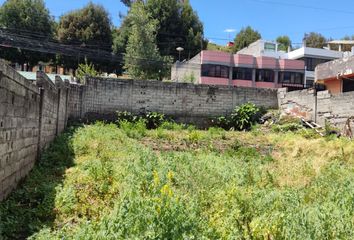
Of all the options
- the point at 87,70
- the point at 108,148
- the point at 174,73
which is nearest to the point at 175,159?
the point at 108,148

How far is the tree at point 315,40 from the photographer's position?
52750 millimetres

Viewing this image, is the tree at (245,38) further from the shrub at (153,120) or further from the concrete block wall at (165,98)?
the shrub at (153,120)

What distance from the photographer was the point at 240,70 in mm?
33062

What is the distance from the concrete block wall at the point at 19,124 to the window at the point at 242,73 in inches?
1007

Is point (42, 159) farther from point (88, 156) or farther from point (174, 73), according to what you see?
point (174, 73)

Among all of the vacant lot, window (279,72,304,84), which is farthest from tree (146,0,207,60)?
the vacant lot

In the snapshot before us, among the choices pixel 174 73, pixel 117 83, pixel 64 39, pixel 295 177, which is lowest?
pixel 295 177

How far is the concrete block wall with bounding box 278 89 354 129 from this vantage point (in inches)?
659

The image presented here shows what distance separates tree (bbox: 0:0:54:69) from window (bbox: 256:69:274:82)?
18676mm

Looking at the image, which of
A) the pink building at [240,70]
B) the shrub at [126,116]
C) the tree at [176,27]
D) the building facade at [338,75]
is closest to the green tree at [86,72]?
the shrub at [126,116]

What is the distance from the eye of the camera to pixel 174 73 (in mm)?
33750

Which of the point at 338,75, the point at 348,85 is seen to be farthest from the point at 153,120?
the point at 348,85

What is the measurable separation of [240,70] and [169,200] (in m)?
30.4

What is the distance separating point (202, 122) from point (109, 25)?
21.5 m
